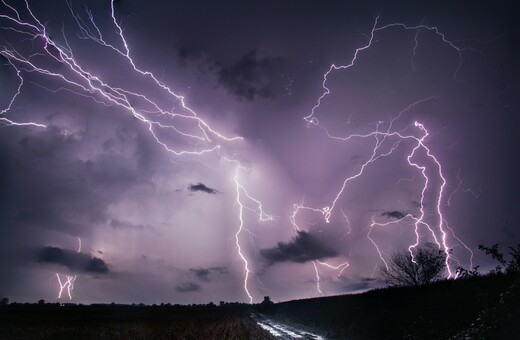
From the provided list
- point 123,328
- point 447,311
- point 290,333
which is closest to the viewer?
point 447,311

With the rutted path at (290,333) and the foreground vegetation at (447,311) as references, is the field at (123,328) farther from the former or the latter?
the foreground vegetation at (447,311)

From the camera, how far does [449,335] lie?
11.4m

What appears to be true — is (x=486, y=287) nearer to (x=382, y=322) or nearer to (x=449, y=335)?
(x=449, y=335)

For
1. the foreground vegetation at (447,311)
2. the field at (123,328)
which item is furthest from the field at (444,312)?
the field at (123,328)

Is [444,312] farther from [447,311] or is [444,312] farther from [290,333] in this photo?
[290,333]

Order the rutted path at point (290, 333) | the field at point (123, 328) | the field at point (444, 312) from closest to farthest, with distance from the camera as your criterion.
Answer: the field at point (444, 312), the field at point (123, 328), the rutted path at point (290, 333)

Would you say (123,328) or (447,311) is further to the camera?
(123,328)

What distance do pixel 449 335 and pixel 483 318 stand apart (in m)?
1.58

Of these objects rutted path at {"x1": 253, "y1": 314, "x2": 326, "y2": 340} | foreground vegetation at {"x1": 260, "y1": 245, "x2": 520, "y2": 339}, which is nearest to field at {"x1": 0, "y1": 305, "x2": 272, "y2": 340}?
rutted path at {"x1": 253, "y1": 314, "x2": 326, "y2": 340}

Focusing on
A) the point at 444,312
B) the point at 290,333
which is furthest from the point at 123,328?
the point at 444,312

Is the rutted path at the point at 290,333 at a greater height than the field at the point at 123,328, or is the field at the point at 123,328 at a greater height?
the field at the point at 123,328

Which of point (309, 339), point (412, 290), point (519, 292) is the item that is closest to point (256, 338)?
point (309, 339)

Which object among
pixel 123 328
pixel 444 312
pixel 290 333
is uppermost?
pixel 444 312

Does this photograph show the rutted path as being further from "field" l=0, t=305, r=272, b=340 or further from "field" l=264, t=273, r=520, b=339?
"field" l=264, t=273, r=520, b=339
